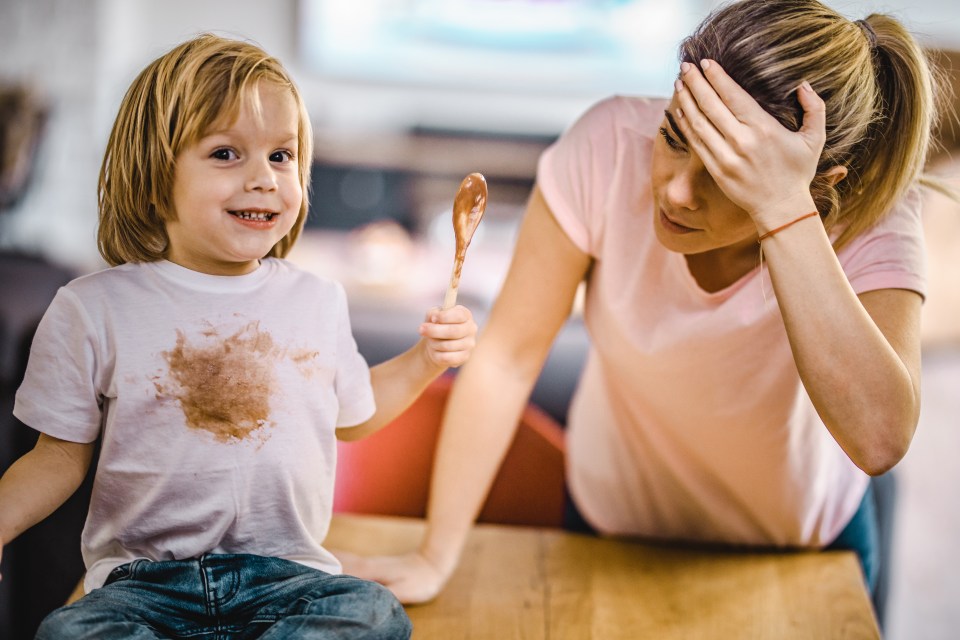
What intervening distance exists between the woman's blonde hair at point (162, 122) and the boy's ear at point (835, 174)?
444 mm

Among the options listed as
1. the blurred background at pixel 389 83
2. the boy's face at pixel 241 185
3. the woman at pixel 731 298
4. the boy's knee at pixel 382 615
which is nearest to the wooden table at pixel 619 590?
the woman at pixel 731 298

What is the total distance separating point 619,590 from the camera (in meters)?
0.93

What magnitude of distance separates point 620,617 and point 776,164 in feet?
1.68

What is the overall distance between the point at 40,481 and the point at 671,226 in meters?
0.56

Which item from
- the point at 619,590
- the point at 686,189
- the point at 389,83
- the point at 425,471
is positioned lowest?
the point at 425,471

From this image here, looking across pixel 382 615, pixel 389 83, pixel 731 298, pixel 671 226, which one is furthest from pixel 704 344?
pixel 389 83

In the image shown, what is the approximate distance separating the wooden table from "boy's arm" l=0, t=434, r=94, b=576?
373 millimetres

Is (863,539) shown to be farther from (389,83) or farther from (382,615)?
(389,83)

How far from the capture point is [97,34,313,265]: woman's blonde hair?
584 millimetres

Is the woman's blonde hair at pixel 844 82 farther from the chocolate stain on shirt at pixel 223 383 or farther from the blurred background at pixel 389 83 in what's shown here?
the blurred background at pixel 389 83

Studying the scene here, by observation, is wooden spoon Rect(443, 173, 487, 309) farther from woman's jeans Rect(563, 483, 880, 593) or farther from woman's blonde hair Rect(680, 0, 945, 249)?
woman's jeans Rect(563, 483, 880, 593)

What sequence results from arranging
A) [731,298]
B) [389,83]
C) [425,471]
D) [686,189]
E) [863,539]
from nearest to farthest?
[686,189], [731,298], [863,539], [425,471], [389,83]

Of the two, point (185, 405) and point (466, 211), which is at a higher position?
point (466, 211)

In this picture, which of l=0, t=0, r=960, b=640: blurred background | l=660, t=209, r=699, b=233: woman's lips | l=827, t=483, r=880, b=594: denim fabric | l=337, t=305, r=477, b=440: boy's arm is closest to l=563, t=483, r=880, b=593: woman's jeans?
l=827, t=483, r=880, b=594: denim fabric
